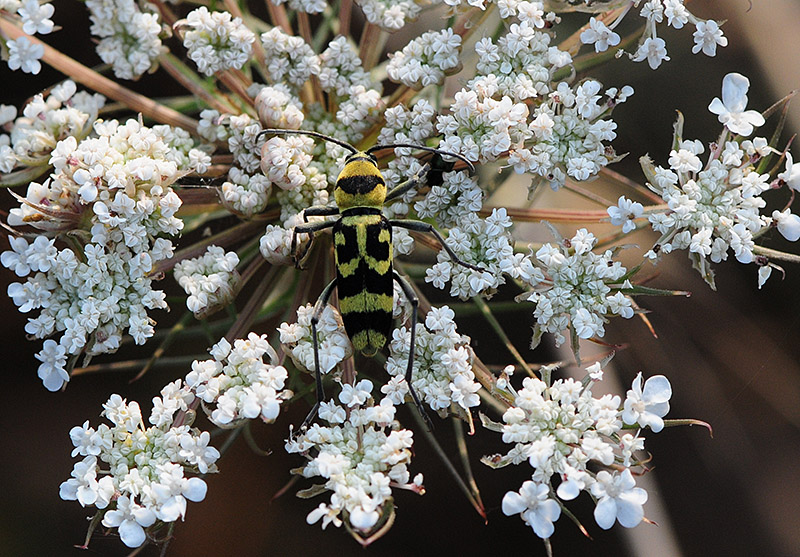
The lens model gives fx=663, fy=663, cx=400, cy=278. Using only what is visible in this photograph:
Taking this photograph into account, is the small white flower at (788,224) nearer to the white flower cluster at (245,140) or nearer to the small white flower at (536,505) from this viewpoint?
the small white flower at (536,505)

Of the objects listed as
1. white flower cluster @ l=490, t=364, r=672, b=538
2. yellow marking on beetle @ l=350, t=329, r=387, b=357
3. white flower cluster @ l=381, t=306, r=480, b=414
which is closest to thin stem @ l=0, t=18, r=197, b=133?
yellow marking on beetle @ l=350, t=329, r=387, b=357

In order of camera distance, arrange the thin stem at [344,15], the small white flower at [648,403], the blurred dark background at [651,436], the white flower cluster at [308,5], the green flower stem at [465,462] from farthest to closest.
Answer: the blurred dark background at [651,436] → the thin stem at [344,15] → the white flower cluster at [308,5] → the green flower stem at [465,462] → the small white flower at [648,403]

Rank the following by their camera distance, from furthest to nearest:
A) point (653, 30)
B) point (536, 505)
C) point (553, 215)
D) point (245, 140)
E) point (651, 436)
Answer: point (651, 436) → point (553, 215) → point (245, 140) → point (653, 30) → point (536, 505)

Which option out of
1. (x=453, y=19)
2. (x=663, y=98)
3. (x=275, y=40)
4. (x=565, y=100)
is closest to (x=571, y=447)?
(x=565, y=100)

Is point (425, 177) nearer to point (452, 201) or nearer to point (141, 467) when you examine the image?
point (452, 201)

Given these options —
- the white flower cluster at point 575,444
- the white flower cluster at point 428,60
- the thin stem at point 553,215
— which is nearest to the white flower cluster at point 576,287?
the white flower cluster at point 575,444

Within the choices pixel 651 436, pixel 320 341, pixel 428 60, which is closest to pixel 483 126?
pixel 428 60
